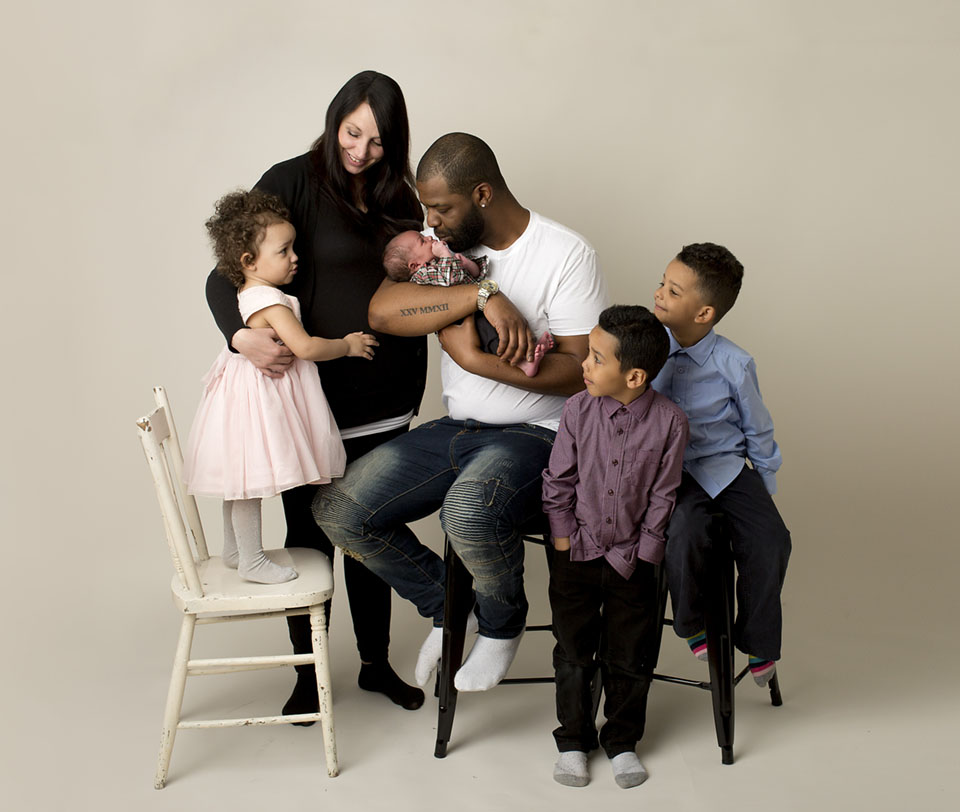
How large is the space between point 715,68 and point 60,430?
Result: 2.80 m

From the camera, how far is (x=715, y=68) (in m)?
3.92

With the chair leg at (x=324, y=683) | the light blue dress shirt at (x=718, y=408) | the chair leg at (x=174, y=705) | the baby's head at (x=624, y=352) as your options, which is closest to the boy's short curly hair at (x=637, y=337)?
the baby's head at (x=624, y=352)

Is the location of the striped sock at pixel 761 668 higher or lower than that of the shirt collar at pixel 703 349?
lower

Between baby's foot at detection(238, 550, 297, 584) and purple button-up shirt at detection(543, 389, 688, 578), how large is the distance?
0.71 metres

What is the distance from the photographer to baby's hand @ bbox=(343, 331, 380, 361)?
8.82ft

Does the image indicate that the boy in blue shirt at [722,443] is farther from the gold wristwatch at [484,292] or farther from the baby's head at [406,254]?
the baby's head at [406,254]

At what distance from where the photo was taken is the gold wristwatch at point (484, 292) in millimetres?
2617

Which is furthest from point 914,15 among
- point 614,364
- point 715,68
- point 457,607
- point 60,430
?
point 60,430

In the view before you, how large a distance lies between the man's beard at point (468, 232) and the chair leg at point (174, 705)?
1146mm

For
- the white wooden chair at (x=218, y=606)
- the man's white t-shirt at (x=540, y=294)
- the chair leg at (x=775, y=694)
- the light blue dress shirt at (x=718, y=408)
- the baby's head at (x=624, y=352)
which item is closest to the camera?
the baby's head at (x=624, y=352)

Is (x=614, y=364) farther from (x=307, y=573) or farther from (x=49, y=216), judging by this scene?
(x=49, y=216)

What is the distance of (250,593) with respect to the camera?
2.56 metres

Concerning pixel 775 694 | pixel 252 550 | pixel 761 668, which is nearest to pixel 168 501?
pixel 252 550

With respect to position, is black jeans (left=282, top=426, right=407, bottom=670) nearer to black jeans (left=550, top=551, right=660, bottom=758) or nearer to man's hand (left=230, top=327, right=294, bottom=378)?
man's hand (left=230, top=327, right=294, bottom=378)
